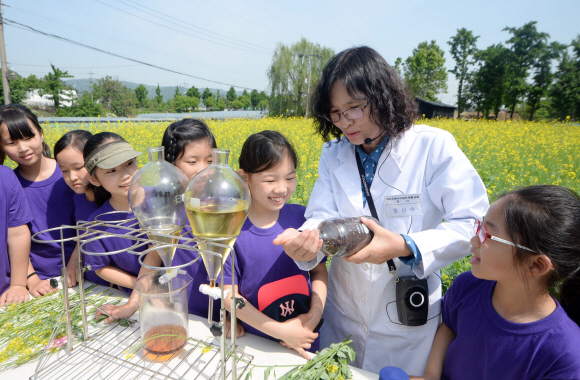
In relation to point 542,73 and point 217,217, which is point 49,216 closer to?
point 217,217

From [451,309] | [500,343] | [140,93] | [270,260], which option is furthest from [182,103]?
[500,343]

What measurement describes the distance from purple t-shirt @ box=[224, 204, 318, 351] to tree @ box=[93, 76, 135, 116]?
58322mm

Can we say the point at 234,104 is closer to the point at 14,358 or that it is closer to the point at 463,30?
the point at 463,30

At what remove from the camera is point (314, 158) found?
6.70m

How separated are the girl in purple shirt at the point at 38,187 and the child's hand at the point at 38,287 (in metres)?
0.13

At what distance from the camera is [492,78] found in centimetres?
3878

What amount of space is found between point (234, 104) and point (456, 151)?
3725 inches

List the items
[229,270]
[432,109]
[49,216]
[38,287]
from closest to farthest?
[229,270] < [38,287] < [49,216] < [432,109]

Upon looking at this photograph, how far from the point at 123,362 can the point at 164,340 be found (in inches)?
5.4

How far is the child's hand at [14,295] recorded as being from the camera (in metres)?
1.59

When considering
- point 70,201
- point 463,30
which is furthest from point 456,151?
point 463,30

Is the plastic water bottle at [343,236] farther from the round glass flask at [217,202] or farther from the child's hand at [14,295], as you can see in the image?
the child's hand at [14,295]

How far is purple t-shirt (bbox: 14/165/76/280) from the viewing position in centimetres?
195

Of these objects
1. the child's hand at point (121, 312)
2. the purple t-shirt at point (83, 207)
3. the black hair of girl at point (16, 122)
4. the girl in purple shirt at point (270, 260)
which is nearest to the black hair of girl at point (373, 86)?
the girl in purple shirt at point (270, 260)
